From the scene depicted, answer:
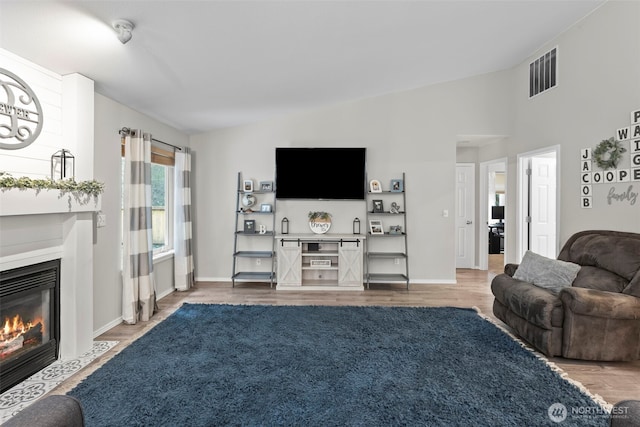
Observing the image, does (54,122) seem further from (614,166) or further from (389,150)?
(614,166)

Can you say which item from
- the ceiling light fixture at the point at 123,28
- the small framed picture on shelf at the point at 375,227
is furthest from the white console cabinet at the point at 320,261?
the ceiling light fixture at the point at 123,28

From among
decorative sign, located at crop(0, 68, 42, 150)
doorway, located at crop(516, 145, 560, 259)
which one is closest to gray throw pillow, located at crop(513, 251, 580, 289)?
doorway, located at crop(516, 145, 560, 259)

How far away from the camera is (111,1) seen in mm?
1950

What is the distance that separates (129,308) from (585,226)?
17.0 feet

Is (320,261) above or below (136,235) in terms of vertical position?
below

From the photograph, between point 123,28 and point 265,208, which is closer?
point 123,28

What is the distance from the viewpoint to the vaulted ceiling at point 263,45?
7.18 feet

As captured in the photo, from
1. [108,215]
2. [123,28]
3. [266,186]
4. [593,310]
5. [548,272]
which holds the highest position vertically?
[123,28]

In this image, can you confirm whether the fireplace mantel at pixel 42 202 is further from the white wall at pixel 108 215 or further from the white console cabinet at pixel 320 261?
the white console cabinet at pixel 320 261

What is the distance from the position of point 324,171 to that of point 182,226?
233cm

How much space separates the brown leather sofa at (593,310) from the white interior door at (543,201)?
1.88 meters

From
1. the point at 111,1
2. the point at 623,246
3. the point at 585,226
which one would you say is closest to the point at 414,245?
the point at 585,226

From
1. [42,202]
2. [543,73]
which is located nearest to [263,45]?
[42,202]

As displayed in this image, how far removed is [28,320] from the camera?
8.23ft
